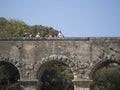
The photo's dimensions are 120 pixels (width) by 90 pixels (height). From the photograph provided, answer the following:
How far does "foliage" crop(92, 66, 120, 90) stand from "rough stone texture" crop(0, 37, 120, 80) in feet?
85.7

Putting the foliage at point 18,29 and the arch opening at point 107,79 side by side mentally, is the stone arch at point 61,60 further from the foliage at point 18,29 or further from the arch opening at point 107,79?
the arch opening at point 107,79

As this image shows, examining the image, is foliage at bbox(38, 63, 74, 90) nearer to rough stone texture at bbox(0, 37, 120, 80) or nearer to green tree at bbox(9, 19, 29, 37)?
green tree at bbox(9, 19, 29, 37)

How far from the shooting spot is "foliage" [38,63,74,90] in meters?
54.6

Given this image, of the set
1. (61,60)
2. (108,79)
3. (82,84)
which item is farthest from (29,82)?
(108,79)

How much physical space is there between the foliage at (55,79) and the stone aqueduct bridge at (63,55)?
14.4 metres

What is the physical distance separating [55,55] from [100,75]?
28.3 meters

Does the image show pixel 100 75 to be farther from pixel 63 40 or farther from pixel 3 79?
pixel 63 40

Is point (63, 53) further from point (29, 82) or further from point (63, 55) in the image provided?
point (29, 82)

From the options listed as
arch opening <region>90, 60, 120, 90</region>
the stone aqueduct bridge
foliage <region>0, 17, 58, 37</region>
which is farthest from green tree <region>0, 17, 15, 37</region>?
the stone aqueduct bridge

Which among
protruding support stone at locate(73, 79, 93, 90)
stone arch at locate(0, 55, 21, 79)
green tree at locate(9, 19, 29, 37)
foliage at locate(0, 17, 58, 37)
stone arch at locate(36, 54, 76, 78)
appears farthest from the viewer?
green tree at locate(9, 19, 29, 37)

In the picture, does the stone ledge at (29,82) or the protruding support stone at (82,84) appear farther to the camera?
the stone ledge at (29,82)

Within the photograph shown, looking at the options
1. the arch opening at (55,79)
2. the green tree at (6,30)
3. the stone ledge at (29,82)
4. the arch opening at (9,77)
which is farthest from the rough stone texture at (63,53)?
the green tree at (6,30)

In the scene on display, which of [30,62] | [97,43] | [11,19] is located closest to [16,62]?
[30,62]

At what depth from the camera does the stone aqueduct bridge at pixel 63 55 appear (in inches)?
1492
